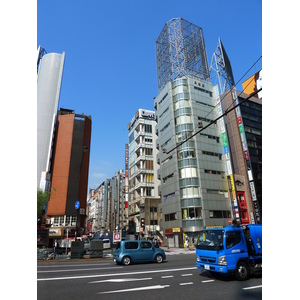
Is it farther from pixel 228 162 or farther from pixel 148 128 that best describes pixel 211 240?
pixel 148 128

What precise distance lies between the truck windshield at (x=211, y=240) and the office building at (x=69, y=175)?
192 ft

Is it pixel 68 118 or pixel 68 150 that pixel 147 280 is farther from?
pixel 68 118

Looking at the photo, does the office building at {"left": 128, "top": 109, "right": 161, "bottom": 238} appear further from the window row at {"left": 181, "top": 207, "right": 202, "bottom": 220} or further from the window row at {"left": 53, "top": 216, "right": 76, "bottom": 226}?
the window row at {"left": 53, "top": 216, "right": 76, "bottom": 226}

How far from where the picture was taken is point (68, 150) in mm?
72938

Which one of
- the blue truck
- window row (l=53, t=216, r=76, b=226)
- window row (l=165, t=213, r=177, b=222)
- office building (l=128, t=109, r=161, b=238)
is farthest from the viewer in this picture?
window row (l=53, t=216, r=76, b=226)

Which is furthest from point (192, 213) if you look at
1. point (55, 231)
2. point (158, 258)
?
point (55, 231)

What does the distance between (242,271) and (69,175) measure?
65905mm

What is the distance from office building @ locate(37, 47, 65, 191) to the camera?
68.7 metres

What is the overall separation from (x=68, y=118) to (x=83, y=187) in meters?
23.0

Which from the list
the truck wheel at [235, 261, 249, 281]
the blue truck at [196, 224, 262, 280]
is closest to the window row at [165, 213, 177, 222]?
the blue truck at [196, 224, 262, 280]

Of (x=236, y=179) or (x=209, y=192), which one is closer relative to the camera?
(x=209, y=192)

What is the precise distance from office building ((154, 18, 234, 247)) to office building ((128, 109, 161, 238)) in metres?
8.88
